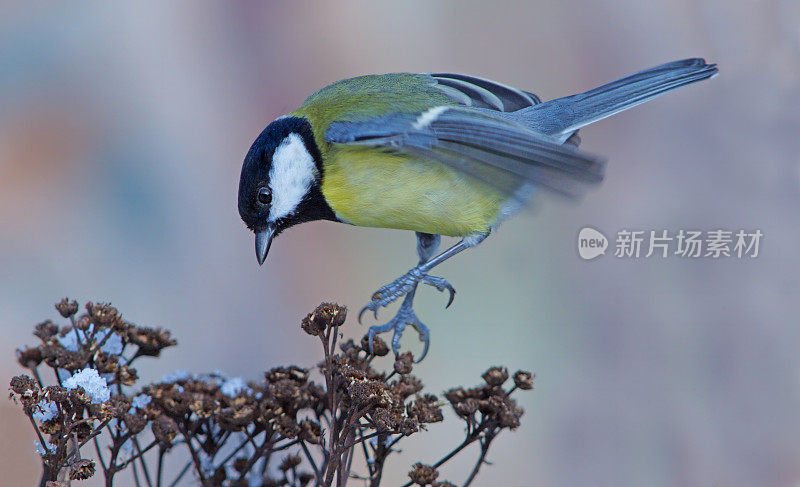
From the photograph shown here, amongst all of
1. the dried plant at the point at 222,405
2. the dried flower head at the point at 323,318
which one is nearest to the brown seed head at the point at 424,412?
the dried plant at the point at 222,405

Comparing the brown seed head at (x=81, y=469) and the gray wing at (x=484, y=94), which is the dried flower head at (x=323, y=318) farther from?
the gray wing at (x=484, y=94)

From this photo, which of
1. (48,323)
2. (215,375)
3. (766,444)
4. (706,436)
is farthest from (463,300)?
(48,323)

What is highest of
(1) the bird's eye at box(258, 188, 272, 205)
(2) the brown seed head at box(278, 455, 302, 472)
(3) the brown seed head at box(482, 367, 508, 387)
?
(1) the bird's eye at box(258, 188, 272, 205)

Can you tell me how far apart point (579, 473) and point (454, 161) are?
92cm

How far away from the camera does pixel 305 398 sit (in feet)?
2.50

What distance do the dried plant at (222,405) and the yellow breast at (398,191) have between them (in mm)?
189

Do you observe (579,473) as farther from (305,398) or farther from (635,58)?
(305,398)

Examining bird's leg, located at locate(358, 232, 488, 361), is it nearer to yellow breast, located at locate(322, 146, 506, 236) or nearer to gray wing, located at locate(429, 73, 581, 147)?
yellow breast, located at locate(322, 146, 506, 236)

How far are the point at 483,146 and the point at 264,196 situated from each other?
260 millimetres

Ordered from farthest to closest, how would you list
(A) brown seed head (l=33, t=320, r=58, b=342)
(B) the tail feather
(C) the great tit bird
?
(B) the tail feather < (C) the great tit bird < (A) brown seed head (l=33, t=320, r=58, b=342)
